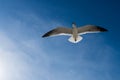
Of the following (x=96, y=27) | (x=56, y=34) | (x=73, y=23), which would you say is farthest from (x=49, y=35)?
(x=96, y=27)

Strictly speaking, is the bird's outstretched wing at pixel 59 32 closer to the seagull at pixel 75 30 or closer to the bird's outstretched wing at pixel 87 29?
the seagull at pixel 75 30

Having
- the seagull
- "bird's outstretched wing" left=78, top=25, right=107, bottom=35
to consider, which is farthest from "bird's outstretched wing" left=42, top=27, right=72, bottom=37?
"bird's outstretched wing" left=78, top=25, right=107, bottom=35

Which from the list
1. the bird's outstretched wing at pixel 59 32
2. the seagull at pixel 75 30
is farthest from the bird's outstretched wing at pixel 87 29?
the bird's outstretched wing at pixel 59 32

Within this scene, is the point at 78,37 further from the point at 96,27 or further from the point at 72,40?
the point at 96,27

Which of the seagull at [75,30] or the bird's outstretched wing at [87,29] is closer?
the seagull at [75,30]

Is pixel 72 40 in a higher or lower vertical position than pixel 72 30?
lower

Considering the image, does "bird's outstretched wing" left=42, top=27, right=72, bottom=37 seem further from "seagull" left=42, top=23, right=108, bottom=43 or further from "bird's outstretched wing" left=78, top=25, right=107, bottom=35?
"bird's outstretched wing" left=78, top=25, right=107, bottom=35

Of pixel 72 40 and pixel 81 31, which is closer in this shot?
pixel 72 40

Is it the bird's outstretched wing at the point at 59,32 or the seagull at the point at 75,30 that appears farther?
the bird's outstretched wing at the point at 59,32

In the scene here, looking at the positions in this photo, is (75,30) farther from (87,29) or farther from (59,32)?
(59,32)

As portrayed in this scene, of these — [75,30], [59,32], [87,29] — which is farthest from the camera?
[59,32]

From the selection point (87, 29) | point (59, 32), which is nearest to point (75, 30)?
point (87, 29)

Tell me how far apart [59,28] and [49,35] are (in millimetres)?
1315

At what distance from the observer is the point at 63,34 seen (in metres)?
20.8
